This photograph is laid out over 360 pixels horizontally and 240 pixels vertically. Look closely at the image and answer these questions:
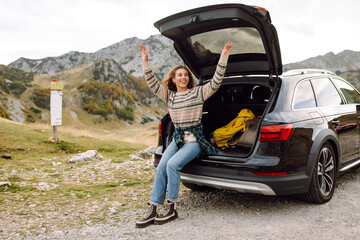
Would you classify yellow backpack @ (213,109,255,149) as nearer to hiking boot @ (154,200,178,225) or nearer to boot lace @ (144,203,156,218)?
hiking boot @ (154,200,178,225)

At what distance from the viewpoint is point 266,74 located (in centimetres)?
395

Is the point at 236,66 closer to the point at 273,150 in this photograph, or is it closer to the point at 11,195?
the point at 273,150

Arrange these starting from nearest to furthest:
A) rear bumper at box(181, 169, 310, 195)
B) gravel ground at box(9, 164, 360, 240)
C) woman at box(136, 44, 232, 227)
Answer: gravel ground at box(9, 164, 360, 240) < rear bumper at box(181, 169, 310, 195) < woman at box(136, 44, 232, 227)

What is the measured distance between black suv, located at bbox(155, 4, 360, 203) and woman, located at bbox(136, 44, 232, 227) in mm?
216

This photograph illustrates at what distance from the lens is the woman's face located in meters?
3.74

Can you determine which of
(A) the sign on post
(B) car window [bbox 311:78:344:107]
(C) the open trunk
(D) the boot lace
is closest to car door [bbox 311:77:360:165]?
(B) car window [bbox 311:78:344:107]

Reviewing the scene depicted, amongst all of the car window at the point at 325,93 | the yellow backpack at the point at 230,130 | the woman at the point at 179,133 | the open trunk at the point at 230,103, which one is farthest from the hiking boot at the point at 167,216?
the car window at the point at 325,93

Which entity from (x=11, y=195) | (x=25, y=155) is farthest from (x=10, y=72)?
(x=11, y=195)

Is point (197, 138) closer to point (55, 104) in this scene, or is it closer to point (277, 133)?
point (277, 133)

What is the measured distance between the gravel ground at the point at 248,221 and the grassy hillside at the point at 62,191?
1.14 ft

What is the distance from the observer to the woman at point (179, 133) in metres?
3.40

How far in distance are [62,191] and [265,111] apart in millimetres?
3555

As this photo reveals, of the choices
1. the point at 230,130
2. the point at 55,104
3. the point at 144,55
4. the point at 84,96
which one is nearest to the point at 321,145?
the point at 230,130

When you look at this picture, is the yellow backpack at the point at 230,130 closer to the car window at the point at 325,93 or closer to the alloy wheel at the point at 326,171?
the car window at the point at 325,93
